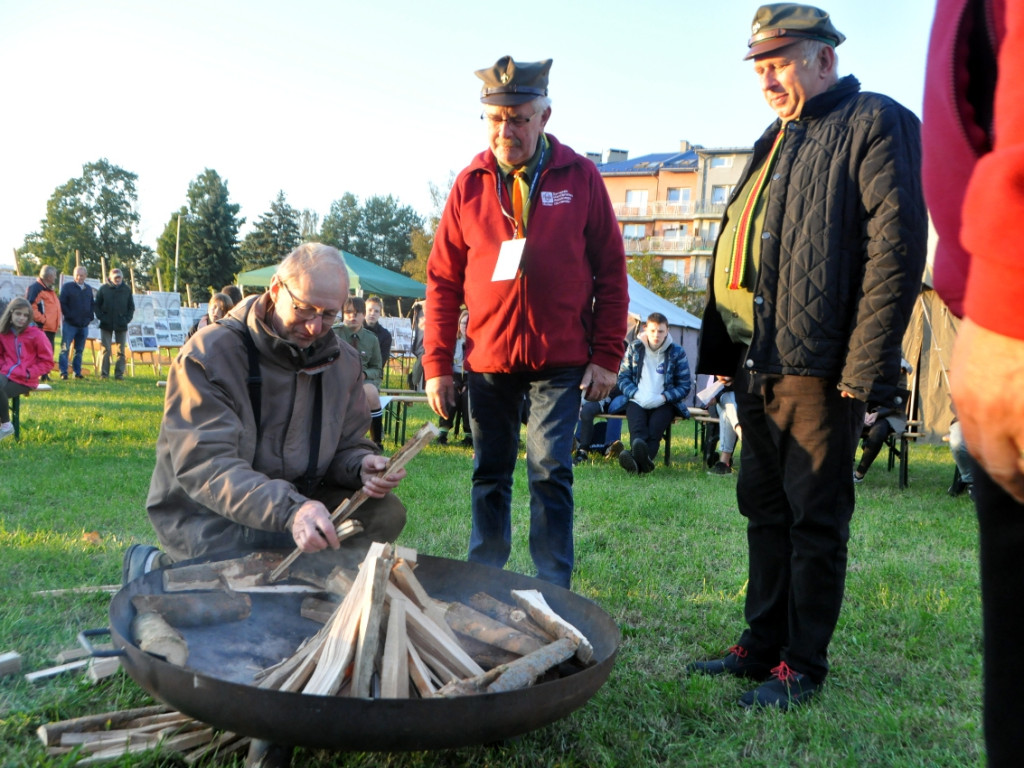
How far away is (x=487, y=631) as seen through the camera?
2.36 meters

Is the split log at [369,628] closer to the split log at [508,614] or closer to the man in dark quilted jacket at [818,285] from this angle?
the split log at [508,614]

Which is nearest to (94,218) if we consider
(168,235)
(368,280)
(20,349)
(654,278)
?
(168,235)

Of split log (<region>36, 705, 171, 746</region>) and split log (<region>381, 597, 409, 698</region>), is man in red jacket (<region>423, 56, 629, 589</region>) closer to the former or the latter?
split log (<region>381, 597, 409, 698</region>)

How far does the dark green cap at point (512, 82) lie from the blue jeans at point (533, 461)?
1128mm

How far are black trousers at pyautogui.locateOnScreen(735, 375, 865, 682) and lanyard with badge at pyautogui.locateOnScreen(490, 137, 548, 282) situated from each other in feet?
3.60

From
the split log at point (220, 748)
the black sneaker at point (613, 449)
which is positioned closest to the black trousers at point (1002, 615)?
the split log at point (220, 748)

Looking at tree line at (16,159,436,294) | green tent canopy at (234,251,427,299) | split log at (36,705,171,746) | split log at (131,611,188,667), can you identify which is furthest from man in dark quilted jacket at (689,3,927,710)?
tree line at (16,159,436,294)

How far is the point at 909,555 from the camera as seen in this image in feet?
15.6

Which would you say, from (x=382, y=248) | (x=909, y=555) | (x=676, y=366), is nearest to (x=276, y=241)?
(x=382, y=248)

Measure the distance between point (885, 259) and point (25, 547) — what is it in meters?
4.04

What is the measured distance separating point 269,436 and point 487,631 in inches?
43.7

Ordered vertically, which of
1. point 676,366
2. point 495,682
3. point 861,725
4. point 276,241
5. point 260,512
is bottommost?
point 861,725

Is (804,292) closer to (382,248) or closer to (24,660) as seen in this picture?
(24,660)

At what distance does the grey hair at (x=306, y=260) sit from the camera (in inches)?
109
